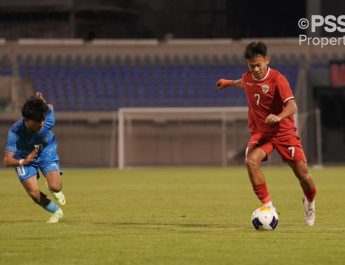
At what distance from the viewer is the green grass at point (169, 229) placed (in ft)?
28.5

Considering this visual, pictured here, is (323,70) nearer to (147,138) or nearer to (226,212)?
(147,138)

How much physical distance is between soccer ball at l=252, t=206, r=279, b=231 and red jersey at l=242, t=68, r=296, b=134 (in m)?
0.97

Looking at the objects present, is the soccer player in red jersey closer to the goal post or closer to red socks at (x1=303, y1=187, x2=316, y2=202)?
red socks at (x1=303, y1=187, x2=316, y2=202)

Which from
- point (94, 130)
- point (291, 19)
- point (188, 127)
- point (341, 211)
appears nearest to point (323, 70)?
point (291, 19)

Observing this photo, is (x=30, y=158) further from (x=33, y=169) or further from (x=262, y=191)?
(x=262, y=191)

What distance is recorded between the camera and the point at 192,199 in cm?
1755

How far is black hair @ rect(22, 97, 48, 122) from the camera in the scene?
11516mm

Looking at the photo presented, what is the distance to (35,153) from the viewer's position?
11.7m

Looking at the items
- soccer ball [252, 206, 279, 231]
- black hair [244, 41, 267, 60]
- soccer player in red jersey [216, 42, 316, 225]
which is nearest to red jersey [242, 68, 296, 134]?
soccer player in red jersey [216, 42, 316, 225]

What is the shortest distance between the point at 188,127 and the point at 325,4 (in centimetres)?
658

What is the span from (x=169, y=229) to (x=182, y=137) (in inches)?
951

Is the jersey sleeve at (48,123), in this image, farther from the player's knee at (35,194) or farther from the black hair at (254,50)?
the black hair at (254,50)

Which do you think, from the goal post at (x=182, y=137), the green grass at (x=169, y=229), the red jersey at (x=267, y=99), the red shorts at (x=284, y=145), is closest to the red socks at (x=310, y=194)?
the green grass at (x=169, y=229)

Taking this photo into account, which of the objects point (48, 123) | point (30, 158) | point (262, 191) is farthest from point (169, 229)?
point (48, 123)
